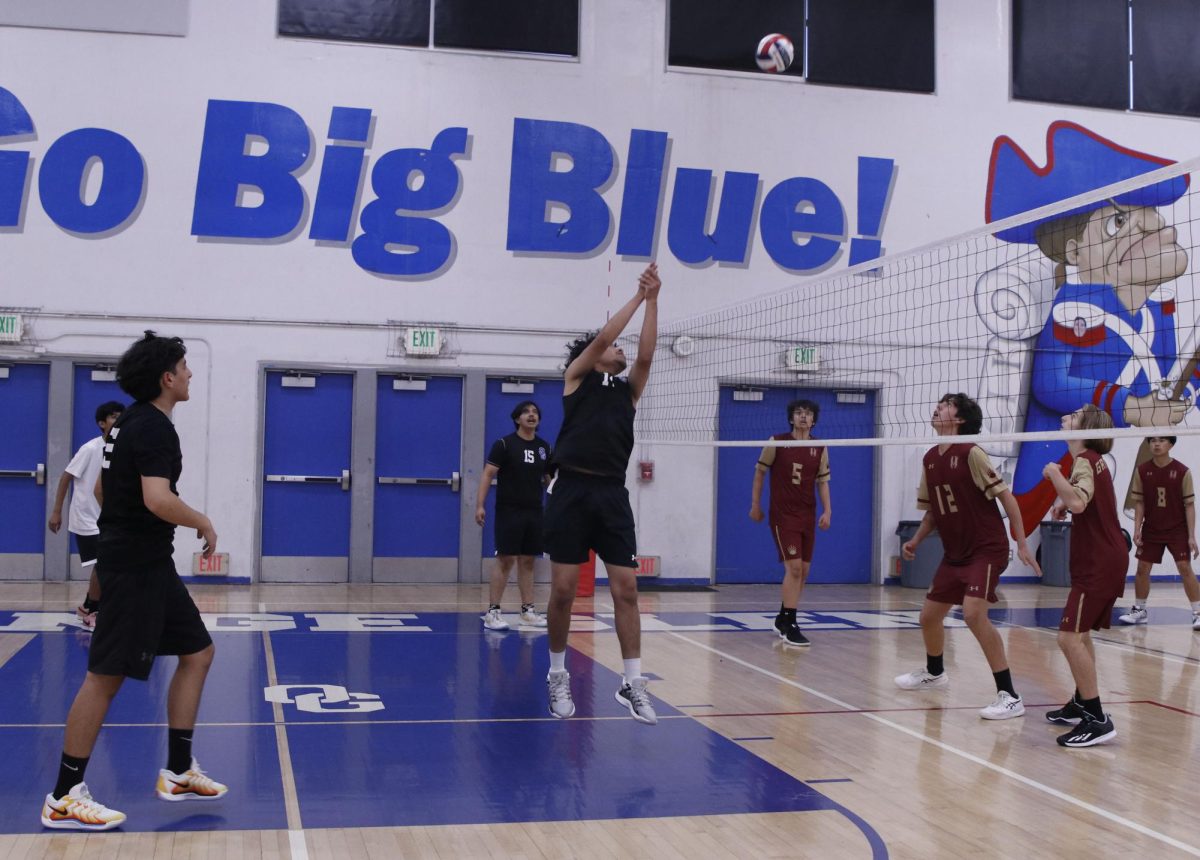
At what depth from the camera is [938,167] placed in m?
15.0

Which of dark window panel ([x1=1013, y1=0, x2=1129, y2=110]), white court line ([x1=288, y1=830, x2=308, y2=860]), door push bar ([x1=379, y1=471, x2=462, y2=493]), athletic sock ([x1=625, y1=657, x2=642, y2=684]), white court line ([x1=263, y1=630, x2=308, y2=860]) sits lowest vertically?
white court line ([x1=263, y1=630, x2=308, y2=860])

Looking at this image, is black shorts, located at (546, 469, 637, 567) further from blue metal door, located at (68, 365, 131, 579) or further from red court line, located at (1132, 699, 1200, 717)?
blue metal door, located at (68, 365, 131, 579)

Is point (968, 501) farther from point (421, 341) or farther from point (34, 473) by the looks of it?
point (34, 473)

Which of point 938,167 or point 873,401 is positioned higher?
point 938,167

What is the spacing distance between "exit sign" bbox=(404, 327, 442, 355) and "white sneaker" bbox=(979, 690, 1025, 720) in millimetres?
8086

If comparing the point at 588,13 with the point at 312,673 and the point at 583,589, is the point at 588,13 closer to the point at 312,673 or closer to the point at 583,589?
the point at 583,589

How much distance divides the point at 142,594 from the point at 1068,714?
5009 mm

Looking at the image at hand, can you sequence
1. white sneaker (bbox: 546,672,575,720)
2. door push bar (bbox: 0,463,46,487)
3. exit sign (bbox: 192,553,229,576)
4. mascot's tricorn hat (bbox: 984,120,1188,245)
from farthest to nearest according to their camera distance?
mascot's tricorn hat (bbox: 984,120,1188,245), exit sign (bbox: 192,553,229,576), door push bar (bbox: 0,463,46,487), white sneaker (bbox: 546,672,575,720)

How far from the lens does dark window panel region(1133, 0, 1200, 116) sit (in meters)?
15.7

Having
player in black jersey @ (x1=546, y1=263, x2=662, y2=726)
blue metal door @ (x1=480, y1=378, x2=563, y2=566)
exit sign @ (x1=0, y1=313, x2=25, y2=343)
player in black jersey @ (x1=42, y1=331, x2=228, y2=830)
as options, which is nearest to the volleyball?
blue metal door @ (x1=480, y1=378, x2=563, y2=566)

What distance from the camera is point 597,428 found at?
607cm

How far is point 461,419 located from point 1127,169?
9.59 meters

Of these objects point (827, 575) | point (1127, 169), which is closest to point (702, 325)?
point (827, 575)

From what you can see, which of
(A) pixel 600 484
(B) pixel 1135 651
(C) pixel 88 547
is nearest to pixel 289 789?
(A) pixel 600 484
